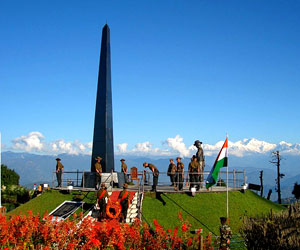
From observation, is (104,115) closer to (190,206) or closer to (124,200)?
(190,206)

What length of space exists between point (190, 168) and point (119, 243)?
508 inches

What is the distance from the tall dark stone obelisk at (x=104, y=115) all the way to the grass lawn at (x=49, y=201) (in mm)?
4485

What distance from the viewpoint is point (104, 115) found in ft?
96.5

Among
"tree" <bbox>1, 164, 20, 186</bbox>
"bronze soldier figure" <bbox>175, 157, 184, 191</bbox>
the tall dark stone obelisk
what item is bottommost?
"tree" <bbox>1, 164, 20, 186</bbox>

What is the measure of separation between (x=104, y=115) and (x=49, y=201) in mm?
8585

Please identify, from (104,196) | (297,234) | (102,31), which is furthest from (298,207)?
(102,31)

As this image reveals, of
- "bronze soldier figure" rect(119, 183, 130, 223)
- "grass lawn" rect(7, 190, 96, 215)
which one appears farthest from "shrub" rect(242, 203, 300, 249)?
"grass lawn" rect(7, 190, 96, 215)

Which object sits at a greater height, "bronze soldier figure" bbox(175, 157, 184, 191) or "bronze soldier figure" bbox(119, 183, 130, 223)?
"bronze soldier figure" bbox(175, 157, 184, 191)

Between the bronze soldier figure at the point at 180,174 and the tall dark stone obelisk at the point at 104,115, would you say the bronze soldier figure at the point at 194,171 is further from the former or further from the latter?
the tall dark stone obelisk at the point at 104,115

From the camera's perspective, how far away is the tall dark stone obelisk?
29109 mm

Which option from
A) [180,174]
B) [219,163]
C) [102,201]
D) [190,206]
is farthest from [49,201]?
[219,163]

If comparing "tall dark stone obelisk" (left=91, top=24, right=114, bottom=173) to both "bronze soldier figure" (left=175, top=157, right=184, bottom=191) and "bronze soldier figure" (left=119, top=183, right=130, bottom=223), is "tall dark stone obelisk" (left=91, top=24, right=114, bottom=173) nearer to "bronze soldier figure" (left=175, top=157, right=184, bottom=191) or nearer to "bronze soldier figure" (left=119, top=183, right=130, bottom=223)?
"bronze soldier figure" (left=175, top=157, right=184, bottom=191)

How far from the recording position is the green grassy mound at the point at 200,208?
795 inches

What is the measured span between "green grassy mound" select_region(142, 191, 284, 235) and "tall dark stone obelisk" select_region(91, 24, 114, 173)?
7.56 meters
